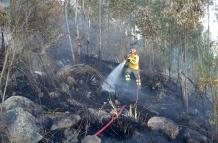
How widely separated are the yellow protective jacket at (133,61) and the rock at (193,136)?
3.62 m

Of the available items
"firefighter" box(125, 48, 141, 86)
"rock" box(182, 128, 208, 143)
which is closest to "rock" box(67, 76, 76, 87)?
"firefighter" box(125, 48, 141, 86)

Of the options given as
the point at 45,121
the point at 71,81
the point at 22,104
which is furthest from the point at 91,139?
the point at 71,81

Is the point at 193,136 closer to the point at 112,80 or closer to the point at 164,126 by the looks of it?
the point at 164,126

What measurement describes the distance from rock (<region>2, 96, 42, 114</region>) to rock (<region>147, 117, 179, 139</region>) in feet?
13.6

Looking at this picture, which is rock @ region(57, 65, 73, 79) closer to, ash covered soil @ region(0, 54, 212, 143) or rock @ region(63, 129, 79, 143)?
ash covered soil @ region(0, 54, 212, 143)

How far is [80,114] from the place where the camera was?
12242 millimetres

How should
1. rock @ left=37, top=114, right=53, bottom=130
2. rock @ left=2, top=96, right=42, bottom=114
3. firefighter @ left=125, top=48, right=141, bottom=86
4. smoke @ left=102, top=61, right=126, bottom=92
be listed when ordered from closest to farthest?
rock @ left=37, top=114, right=53, bottom=130, rock @ left=2, top=96, right=42, bottom=114, firefighter @ left=125, top=48, right=141, bottom=86, smoke @ left=102, top=61, right=126, bottom=92

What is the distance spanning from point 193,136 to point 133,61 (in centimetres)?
419

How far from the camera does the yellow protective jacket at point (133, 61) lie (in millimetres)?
15373

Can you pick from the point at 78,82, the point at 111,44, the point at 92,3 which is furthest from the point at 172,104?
the point at 111,44

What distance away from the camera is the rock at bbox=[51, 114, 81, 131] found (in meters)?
11.4

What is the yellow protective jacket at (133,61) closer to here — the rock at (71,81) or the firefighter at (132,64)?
the firefighter at (132,64)

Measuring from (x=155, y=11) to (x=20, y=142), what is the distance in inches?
672

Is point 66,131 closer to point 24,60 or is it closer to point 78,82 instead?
point 24,60
